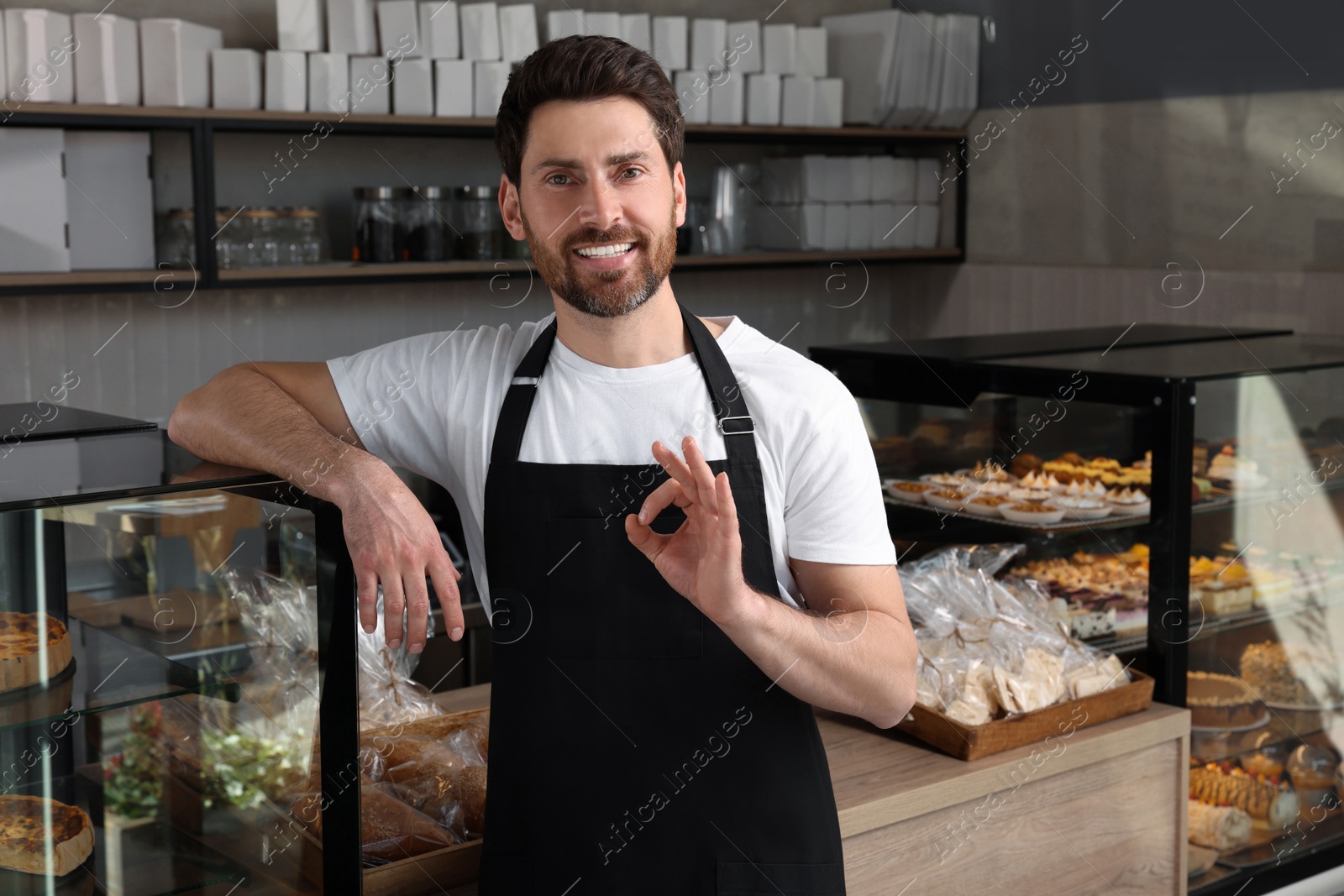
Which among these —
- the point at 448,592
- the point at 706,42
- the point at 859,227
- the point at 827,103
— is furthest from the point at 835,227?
the point at 448,592

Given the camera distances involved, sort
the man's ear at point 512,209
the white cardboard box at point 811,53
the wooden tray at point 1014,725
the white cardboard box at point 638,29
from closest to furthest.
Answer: the man's ear at point 512,209 < the wooden tray at point 1014,725 < the white cardboard box at point 638,29 < the white cardboard box at point 811,53

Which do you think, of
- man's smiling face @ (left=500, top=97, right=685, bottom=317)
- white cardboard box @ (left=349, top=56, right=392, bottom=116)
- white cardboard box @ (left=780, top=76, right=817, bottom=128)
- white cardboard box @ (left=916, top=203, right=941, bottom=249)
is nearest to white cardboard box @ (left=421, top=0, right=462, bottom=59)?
white cardboard box @ (left=349, top=56, right=392, bottom=116)

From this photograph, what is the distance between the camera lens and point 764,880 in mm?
1408

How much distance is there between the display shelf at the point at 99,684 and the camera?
1142 millimetres

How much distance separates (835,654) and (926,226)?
359cm

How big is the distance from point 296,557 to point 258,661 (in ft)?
0.38

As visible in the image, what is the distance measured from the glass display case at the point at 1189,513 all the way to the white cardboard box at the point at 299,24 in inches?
67.9

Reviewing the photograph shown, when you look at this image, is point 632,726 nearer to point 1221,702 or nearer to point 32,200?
point 1221,702

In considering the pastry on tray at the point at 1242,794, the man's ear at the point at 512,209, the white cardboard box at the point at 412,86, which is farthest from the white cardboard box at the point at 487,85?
the pastry on tray at the point at 1242,794

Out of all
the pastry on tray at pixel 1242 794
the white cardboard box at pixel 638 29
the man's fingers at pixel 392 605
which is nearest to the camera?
the man's fingers at pixel 392 605

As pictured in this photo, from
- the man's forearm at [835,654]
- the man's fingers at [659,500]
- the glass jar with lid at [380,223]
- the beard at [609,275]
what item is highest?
the glass jar with lid at [380,223]

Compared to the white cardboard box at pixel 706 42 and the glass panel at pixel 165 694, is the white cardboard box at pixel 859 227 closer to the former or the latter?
the white cardboard box at pixel 706 42

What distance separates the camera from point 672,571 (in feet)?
4.07

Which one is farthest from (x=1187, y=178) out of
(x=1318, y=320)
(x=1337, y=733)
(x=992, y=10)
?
(x=1337, y=733)
